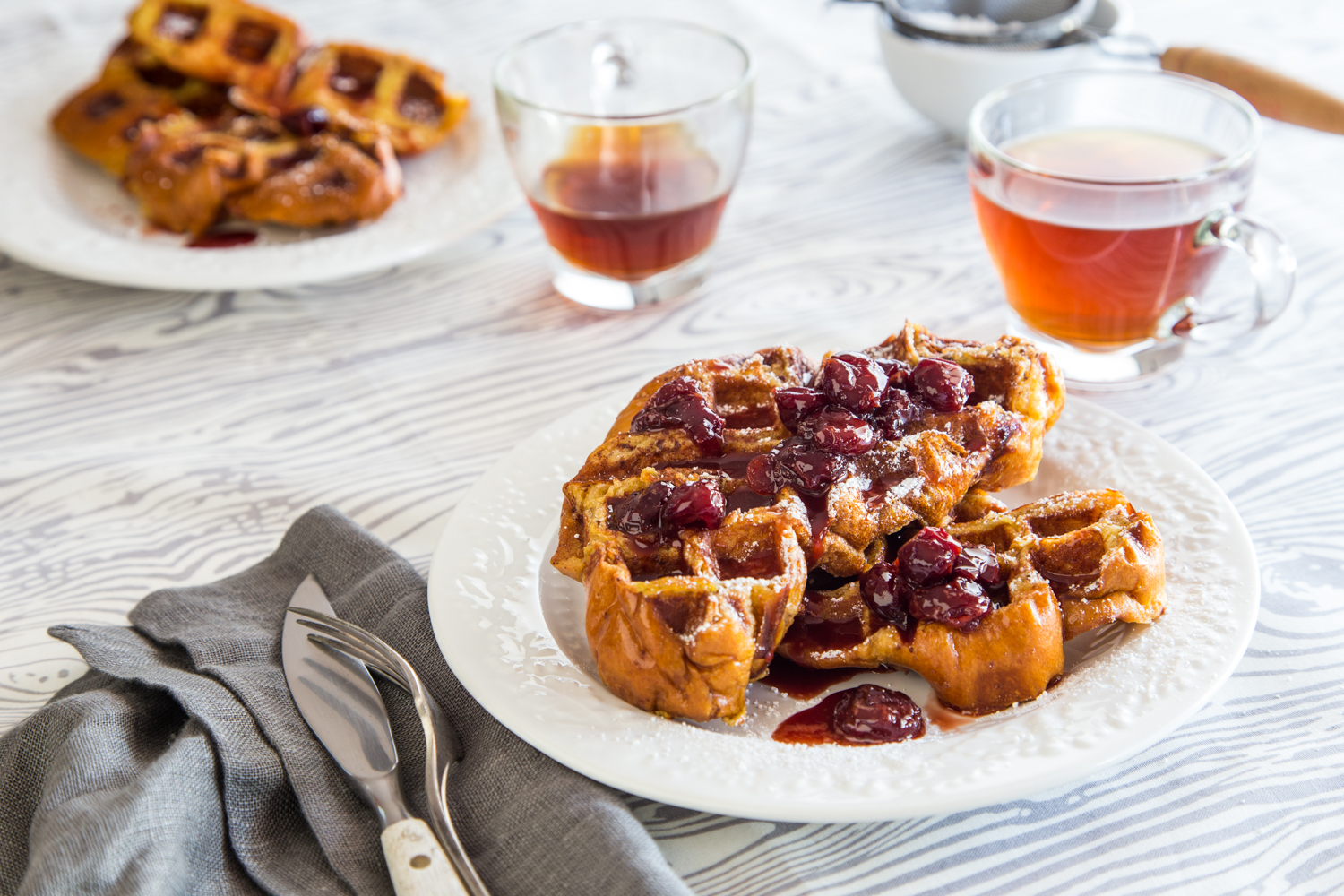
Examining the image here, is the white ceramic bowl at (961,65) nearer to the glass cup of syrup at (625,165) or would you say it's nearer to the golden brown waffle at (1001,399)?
the glass cup of syrup at (625,165)

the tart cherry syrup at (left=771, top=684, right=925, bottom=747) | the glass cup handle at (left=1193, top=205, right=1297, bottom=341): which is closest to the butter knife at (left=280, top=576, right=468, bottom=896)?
the tart cherry syrup at (left=771, top=684, right=925, bottom=747)

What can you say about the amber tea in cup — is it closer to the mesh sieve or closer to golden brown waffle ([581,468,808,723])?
the mesh sieve

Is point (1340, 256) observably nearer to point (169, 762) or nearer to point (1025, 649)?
point (1025, 649)

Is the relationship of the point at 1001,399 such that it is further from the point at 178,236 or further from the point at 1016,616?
the point at 178,236

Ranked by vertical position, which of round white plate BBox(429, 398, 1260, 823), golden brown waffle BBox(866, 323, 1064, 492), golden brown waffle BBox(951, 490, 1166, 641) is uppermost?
golden brown waffle BBox(866, 323, 1064, 492)

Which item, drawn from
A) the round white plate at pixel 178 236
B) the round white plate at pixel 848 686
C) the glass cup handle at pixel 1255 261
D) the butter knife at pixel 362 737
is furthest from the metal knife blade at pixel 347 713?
Answer: the glass cup handle at pixel 1255 261

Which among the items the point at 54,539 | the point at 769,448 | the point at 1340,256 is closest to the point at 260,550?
the point at 54,539
